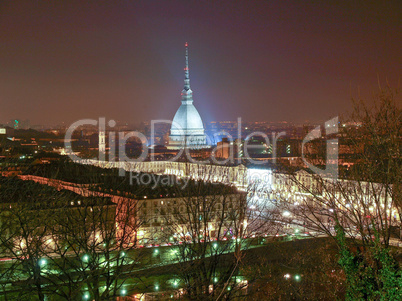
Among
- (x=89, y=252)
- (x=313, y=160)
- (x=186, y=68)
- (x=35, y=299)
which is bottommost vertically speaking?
(x=35, y=299)

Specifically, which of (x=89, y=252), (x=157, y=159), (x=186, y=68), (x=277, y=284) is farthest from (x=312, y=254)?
(x=186, y=68)

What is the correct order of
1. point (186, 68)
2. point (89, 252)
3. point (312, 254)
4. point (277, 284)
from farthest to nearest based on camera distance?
point (186, 68), point (312, 254), point (277, 284), point (89, 252)

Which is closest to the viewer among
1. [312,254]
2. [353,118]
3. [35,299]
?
[353,118]

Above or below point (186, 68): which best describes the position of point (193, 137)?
below

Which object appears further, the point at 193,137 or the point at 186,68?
the point at 186,68

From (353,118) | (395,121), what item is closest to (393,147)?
(395,121)

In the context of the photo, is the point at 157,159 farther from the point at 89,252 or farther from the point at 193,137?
the point at 89,252

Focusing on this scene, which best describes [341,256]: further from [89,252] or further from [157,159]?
[157,159]
